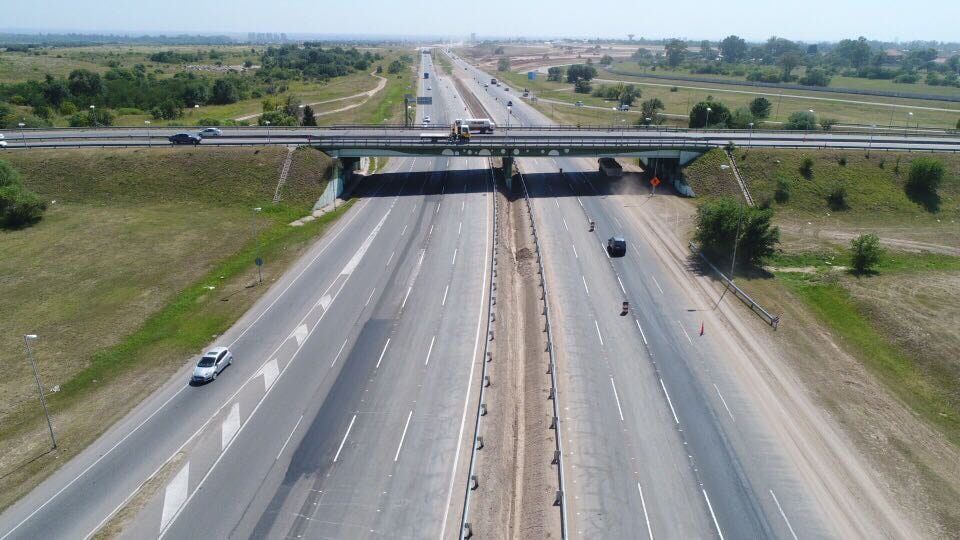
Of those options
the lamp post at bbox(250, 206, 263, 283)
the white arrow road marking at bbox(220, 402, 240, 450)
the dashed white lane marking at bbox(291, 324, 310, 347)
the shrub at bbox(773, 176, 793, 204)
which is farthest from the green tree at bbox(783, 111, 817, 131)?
the white arrow road marking at bbox(220, 402, 240, 450)

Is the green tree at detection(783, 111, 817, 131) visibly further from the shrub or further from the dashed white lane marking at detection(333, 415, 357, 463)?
the dashed white lane marking at detection(333, 415, 357, 463)

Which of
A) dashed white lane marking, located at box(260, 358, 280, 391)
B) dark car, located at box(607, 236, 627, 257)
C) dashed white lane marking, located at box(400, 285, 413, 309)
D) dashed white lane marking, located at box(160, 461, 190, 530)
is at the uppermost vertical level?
dark car, located at box(607, 236, 627, 257)

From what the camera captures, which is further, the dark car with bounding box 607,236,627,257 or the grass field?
the dark car with bounding box 607,236,627,257

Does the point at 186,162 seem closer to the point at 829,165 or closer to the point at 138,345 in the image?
the point at 138,345

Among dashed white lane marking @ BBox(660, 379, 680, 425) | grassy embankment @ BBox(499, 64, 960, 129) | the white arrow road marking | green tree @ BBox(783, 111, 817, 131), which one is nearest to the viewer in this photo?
the white arrow road marking

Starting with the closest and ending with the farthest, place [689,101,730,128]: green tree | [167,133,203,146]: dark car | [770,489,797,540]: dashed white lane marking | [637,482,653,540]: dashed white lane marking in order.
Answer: [637,482,653,540]: dashed white lane marking < [770,489,797,540]: dashed white lane marking < [167,133,203,146]: dark car < [689,101,730,128]: green tree

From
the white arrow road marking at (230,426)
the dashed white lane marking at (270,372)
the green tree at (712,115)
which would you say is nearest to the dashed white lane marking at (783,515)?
the white arrow road marking at (230,426)
